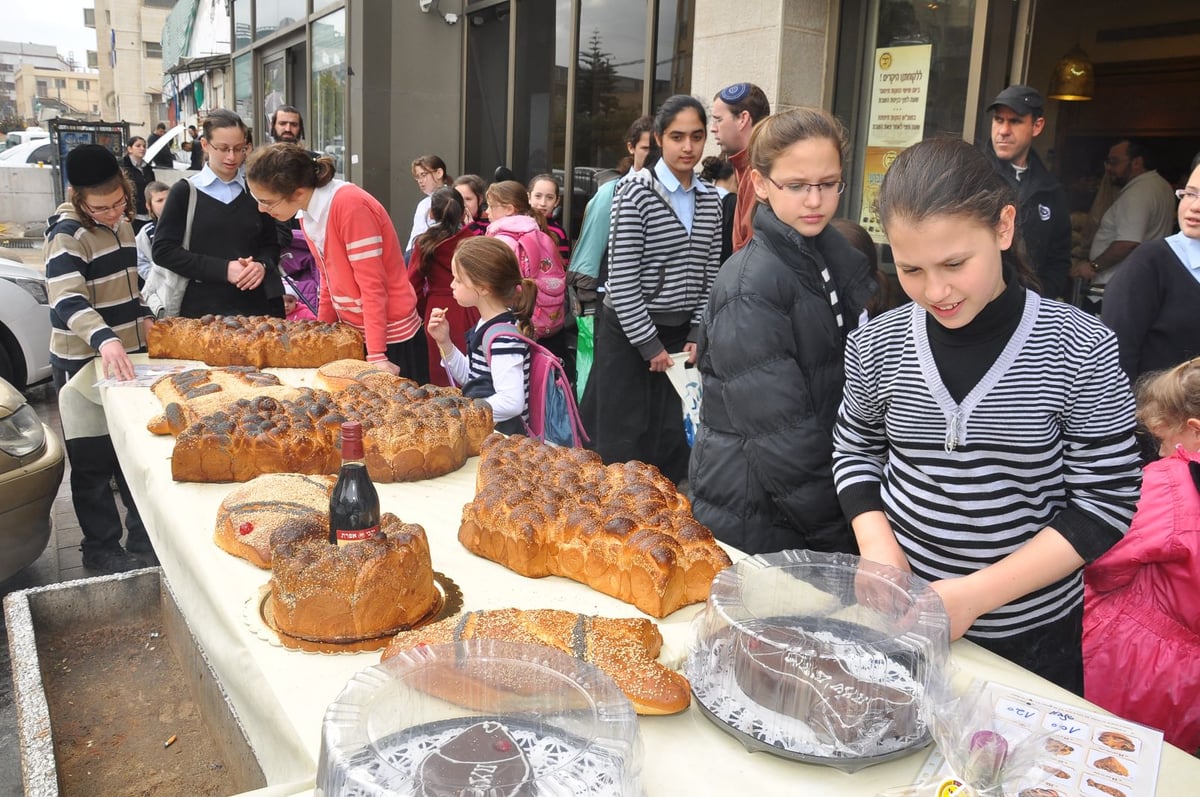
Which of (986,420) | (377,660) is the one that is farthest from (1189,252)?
(377,660)

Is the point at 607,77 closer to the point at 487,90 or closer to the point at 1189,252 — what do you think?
the point at 487,90

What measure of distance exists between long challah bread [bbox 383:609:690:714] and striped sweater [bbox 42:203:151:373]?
3.18m

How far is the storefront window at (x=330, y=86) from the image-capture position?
39.7 feet

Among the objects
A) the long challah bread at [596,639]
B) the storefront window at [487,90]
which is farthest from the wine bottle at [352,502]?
the storefront window at [487,90]

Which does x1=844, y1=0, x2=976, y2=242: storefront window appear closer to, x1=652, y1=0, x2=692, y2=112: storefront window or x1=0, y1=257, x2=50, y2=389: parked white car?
x1=652, y1=0, x2=692, y2=112: storefront window

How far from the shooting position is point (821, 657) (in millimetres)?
1496

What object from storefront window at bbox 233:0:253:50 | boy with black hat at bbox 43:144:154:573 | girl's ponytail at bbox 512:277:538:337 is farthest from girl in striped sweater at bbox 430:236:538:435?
storefront window at bbox 233:0:253:50

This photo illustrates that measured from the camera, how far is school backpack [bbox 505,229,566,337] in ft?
19.5

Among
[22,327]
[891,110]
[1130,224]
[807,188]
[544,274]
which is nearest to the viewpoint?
[807,188]

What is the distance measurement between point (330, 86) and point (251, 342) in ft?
32.2

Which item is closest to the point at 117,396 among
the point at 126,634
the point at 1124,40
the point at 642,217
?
the point at 126,634

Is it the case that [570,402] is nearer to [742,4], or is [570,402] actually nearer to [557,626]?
[557,626]

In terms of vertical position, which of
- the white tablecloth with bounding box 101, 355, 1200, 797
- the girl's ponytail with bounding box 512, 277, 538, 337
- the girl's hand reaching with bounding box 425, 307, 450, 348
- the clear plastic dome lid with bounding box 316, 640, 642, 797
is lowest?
the white tablecloth with bounding box 101, 355, 1200, 797

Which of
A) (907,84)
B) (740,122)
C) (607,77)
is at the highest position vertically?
(607,77)
